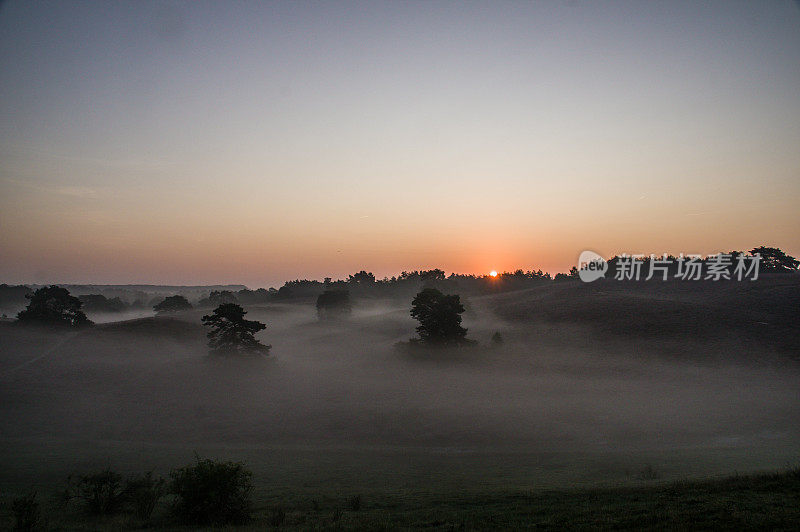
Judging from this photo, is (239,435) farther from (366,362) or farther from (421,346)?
(421,346)

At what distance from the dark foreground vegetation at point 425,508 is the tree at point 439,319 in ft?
161

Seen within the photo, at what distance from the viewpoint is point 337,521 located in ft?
52.3

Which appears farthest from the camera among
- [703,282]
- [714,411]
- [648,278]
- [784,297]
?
[648,278]

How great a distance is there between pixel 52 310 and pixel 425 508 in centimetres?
9440

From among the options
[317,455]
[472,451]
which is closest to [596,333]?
[472,451]

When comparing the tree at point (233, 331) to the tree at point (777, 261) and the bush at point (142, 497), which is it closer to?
the bush at point (142, 497)

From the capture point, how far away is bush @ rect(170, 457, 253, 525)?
17422mm

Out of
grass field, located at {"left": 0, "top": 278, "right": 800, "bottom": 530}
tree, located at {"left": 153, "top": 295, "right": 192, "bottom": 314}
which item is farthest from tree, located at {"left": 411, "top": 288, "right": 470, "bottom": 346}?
tree, located at {"left": 153, "top": 295, "right": 192, "bottom": 314}

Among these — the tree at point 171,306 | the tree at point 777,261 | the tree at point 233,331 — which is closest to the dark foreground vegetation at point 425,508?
the tree at point 233,331

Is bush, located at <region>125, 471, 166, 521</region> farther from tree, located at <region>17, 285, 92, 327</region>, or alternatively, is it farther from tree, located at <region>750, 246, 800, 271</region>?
tree, located at <region>750, 246, 800, 271</region>

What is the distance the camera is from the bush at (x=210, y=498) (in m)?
17.4

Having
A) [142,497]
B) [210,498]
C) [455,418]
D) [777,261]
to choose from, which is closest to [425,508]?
[210,498]

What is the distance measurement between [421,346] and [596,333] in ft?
92.6

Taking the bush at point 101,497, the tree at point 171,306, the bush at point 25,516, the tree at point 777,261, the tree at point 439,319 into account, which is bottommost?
the tree at point 171,306
